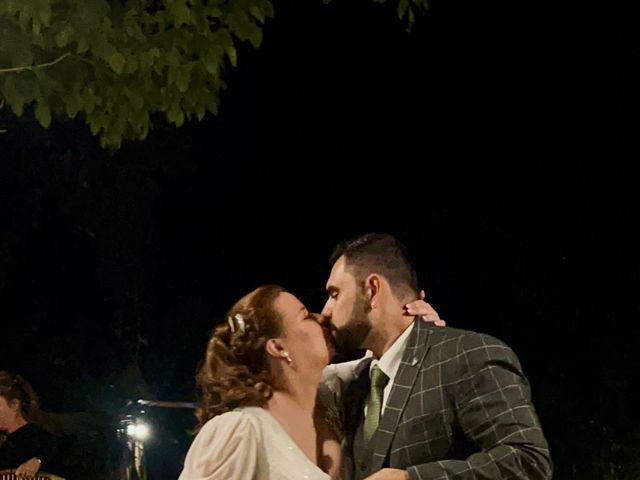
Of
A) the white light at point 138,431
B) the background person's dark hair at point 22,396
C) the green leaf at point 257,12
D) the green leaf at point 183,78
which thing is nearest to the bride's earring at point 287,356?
the green leaf at point 183,78

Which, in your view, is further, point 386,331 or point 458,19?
point 458,19

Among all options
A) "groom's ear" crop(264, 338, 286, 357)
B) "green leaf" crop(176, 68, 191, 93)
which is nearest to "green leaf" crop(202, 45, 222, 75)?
"green leaf" crop(176, 68, 191, 93)

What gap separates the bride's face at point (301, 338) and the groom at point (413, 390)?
99 millimetres

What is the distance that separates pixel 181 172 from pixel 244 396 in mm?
6047

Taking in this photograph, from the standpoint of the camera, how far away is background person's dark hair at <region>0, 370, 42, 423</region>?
6484mm

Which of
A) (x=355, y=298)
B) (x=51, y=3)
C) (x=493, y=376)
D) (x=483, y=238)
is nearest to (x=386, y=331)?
(x=355, y=298)

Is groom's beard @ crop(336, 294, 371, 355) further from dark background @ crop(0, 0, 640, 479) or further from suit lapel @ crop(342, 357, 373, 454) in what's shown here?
dark background @ crop(0, 0, 640, 479)

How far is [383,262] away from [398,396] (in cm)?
48

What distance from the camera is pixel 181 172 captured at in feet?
30.4

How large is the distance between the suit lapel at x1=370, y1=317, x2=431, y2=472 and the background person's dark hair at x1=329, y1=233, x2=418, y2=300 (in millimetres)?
215

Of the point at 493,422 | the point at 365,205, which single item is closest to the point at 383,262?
the point at 493,422

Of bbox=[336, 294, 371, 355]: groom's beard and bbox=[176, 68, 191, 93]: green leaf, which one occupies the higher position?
bbox=[176, 68, 191, 93]: green leaf

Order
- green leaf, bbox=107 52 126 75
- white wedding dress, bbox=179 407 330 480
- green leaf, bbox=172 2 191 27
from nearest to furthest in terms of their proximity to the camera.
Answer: white wedding dress, bbox=179 407 330 480
green leaf, bbox=107 52 126 75
green leaf, bbox=172 2 191 27

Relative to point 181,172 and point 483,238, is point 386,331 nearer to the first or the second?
point 483,238
